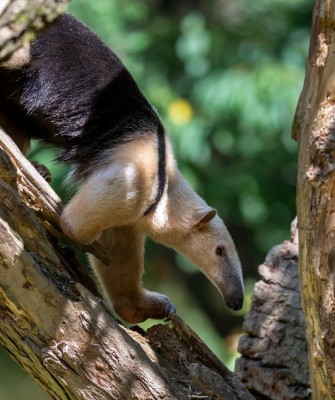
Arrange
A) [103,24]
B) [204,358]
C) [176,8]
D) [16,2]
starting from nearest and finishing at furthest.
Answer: [16,2]
[204,358]
[103,24]
[176,8]

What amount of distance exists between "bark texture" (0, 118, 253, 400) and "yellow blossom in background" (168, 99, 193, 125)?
22.8ft

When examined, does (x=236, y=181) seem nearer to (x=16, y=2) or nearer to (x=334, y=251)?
(x=334, y=251)

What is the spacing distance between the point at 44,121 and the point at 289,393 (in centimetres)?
244

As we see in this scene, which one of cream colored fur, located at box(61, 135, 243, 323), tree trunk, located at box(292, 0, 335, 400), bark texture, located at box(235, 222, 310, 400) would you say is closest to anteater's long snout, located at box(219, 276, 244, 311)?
cream colored fur, located at box(61, 135, 243, 323)

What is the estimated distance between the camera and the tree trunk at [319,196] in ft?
13.1

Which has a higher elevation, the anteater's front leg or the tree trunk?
the tree trunk

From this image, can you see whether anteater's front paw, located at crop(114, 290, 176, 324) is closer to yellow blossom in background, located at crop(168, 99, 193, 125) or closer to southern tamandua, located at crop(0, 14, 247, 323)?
southern tamandua, located at crop(0, 14, 247, 323)

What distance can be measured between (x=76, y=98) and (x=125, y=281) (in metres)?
1.38

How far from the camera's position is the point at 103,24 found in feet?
39.0

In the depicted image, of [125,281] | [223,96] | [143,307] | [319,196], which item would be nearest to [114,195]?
[125,281]

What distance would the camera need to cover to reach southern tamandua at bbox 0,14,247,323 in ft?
18.8

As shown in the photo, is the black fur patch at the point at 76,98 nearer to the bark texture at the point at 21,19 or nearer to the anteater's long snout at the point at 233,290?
the anteater's long snout at the point at 233,290

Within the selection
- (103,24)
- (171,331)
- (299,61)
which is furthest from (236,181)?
(171,331)

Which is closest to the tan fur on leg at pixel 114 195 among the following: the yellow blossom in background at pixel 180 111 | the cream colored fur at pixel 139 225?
the cream colored fur at pixel 139 225
